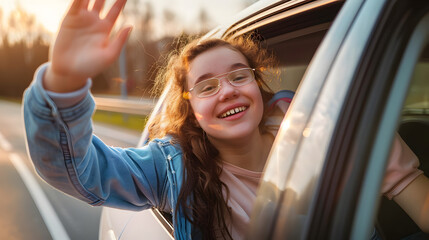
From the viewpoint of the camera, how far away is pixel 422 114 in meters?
2.38

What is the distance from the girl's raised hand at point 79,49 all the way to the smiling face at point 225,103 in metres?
0.70

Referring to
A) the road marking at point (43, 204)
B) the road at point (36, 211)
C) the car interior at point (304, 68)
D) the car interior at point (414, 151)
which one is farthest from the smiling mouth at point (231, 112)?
the road marking at point (43, 204)

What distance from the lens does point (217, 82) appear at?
1715 millimetres

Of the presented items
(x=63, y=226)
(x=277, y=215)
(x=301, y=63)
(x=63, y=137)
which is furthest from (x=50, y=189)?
(x=277, y=215)

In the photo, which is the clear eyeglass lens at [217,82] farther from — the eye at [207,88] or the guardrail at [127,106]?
the guardrail at [127,106]

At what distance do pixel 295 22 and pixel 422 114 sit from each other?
3.73 ft

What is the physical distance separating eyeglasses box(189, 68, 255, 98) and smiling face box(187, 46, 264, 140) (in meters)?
0.02

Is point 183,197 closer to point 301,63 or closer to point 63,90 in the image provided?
point 63,90

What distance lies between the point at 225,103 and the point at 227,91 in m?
0.06

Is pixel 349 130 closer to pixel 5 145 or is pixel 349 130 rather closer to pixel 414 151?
pixel 414 151

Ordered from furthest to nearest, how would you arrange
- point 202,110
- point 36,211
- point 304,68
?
point 36,211, point 304,68, point 202,110

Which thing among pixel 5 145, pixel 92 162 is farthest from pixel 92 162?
pixel 5 145

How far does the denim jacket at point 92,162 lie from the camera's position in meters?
1.06

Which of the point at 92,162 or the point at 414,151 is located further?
the point at 414,151
